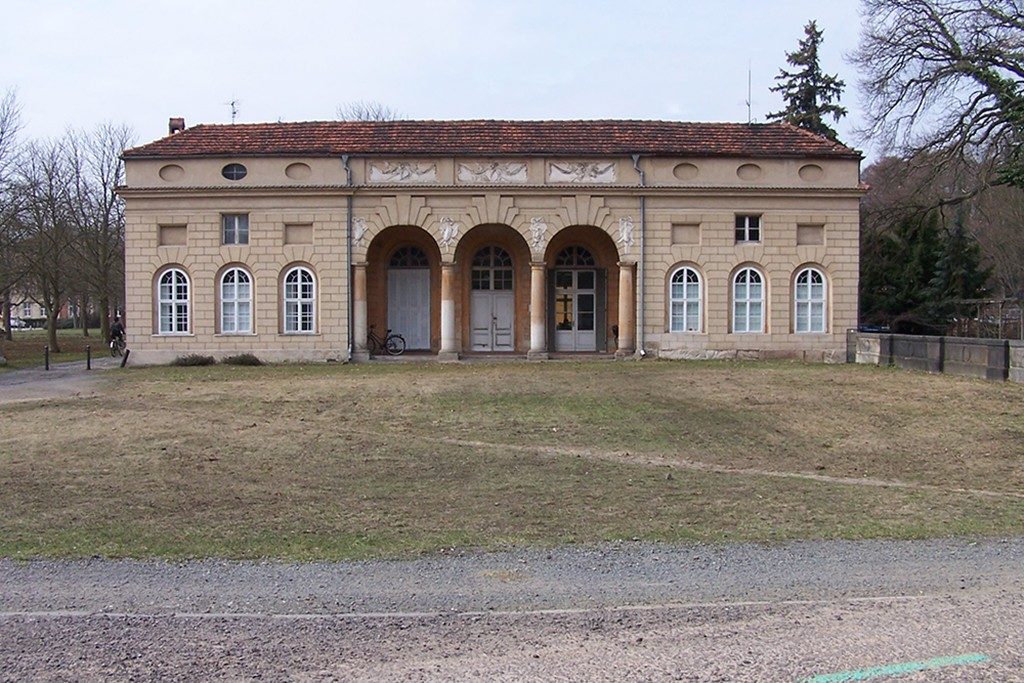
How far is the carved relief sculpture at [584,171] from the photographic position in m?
31.5

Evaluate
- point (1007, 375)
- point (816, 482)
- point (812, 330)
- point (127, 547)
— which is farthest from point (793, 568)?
point (812, 330)

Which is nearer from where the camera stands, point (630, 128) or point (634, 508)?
point (634, 508)

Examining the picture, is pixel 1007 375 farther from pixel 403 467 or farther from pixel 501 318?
pixel 501 318

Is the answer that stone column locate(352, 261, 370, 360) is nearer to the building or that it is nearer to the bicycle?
the building

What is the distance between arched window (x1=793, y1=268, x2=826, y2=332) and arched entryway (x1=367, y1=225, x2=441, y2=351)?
12391 mm

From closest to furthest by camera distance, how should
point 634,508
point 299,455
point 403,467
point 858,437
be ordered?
point 634,508 → point 403,467 → point 299,455 → point 858,437

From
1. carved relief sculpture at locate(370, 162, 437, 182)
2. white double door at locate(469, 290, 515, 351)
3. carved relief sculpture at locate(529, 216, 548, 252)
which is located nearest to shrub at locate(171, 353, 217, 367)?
carved relief sculpture at locate(370, 162, 437, 182)

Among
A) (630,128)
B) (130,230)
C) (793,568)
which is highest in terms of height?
(630,128)

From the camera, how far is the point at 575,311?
34688 millimetres

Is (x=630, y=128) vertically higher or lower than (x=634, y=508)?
higher

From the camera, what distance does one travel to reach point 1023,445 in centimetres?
1318

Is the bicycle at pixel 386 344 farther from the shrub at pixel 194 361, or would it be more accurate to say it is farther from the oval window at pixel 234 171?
the oval window at pixel 234 171

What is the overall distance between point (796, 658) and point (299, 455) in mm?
8518

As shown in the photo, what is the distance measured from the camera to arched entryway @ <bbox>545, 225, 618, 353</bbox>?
34281 millimetres
